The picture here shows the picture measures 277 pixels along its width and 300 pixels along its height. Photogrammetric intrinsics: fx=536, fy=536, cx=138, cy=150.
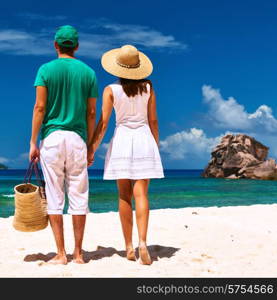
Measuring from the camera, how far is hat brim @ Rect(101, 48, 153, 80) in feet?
19.9

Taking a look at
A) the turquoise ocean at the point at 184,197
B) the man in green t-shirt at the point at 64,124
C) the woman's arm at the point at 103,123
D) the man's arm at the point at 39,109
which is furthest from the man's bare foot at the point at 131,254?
the turquoise ocean at the point at 184,197

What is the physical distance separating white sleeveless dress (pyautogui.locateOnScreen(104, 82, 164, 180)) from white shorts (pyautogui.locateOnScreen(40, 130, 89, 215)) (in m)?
0.34

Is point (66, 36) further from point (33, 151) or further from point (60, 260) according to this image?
point (60, 260)

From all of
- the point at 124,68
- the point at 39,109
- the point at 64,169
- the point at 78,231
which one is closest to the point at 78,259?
the point at 78,231

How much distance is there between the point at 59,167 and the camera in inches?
230

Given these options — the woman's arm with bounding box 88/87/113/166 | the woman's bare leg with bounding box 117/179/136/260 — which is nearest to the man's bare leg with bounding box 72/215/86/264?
the woman's bare leg with bounding box 117/179/136/260

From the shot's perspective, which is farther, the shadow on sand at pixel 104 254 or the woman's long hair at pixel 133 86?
the shadow on sand at pixel 104 254

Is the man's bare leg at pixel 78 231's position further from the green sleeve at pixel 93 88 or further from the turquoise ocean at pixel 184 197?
the turquoise ocean at pixel 184 197

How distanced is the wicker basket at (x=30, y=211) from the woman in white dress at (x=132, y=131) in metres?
0.74

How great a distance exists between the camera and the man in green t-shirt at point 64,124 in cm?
577

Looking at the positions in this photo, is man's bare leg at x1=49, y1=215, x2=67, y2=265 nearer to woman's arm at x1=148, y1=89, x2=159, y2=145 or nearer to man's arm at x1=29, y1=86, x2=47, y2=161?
man's arm at x1=29, y1=86, x2=47, y2=161

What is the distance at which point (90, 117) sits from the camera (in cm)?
604
